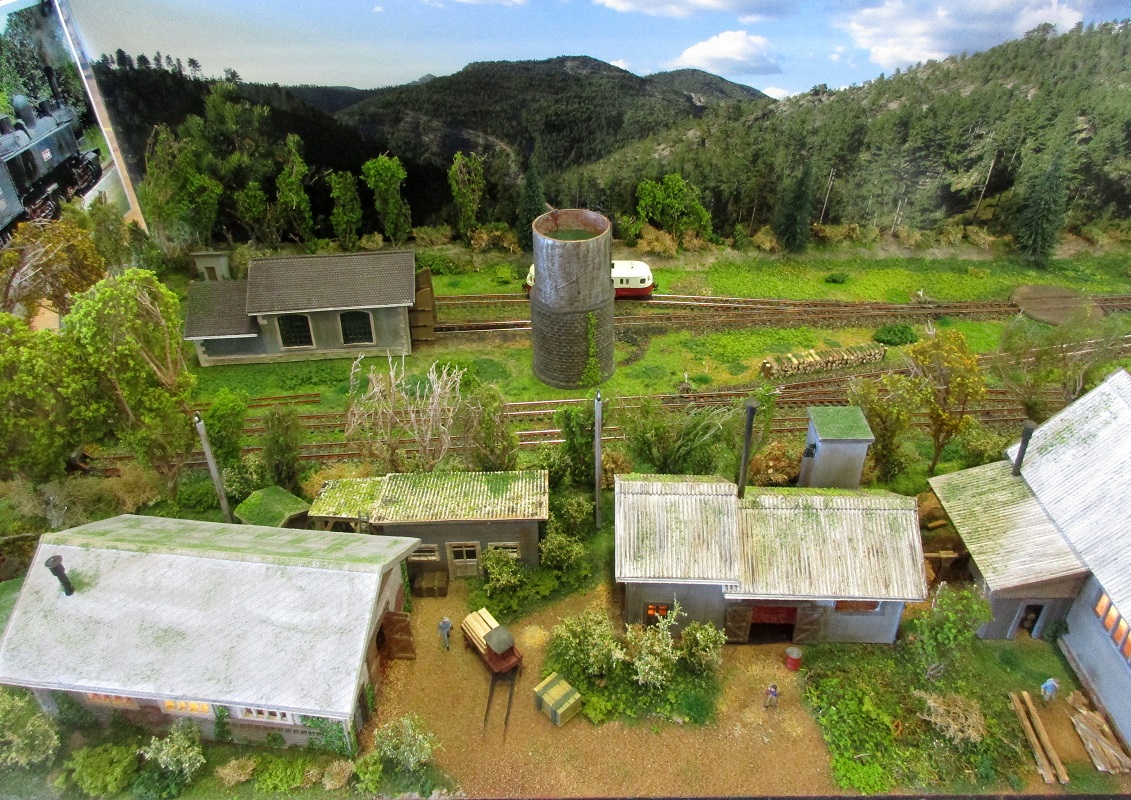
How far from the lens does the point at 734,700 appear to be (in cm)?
1892

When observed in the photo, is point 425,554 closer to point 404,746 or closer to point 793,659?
point 404,746

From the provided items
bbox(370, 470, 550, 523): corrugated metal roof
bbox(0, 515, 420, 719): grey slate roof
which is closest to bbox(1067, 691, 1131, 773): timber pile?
bbox(370, 470, 550, 523): corrugated metal roof

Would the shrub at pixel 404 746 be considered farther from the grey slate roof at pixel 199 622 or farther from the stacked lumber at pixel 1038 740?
the stacked lumber at pixel 1038 740

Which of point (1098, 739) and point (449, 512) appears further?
point (449, 512)

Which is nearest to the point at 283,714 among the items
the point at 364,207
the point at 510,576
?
the point at 510,576

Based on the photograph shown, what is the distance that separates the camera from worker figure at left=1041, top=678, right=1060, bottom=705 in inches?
Result: 727

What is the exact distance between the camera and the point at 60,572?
1762 centimetres

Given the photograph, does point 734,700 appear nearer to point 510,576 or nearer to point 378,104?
point 510,576

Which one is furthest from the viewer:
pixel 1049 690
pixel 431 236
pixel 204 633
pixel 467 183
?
pixel 431 236

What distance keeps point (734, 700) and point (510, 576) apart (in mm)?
6785

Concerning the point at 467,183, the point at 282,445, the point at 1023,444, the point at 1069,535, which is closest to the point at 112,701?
the point at 282,445

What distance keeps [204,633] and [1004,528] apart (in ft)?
66.8

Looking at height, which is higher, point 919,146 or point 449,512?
point 919,146

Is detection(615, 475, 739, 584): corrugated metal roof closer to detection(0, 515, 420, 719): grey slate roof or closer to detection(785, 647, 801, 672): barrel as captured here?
detection(785, 647, 801, 672): barrel
